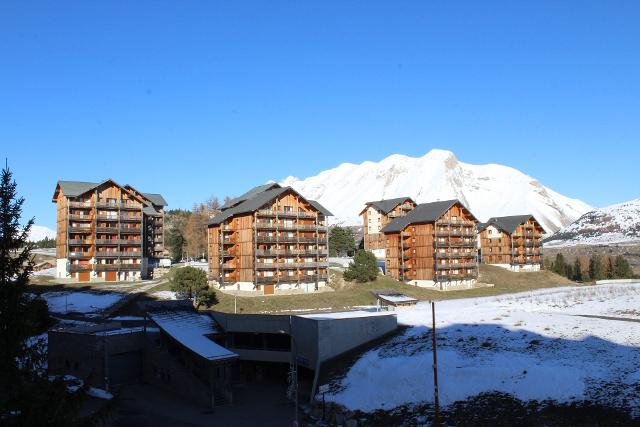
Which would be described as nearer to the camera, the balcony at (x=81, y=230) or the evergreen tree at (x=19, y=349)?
the evergreen tree at (x=19, y=349)

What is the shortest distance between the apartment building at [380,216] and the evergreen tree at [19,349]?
369 ft

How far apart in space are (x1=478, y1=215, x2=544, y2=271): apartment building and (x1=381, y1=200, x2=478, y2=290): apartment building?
23223 millimetres

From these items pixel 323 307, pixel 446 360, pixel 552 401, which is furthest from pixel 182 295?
pixel 552 401

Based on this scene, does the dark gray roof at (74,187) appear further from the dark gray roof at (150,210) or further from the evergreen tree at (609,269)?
the evergreen tree at (609,269)

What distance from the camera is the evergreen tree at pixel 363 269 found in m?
94.0

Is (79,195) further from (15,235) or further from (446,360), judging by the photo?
(15,235)

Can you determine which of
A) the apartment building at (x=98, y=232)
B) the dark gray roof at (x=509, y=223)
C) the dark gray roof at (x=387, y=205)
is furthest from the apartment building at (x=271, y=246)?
the dark gray roof at (x=509, y=223)

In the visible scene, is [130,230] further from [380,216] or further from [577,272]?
[577,272]

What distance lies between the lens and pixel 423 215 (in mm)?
107000

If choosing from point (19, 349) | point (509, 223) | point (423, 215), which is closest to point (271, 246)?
point (423, 215)

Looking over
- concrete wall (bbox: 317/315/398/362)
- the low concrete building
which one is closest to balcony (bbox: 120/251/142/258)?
the low concrete building

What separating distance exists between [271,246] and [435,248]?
31277 millimetres

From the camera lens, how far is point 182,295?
7312 centimetres

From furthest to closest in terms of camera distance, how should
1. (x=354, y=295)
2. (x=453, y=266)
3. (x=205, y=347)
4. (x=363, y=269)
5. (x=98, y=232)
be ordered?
(x=453, y=266) < (x=363, y=269) < (x=98, y=232) < (x=354, y=295) < (x=205, y=347)
